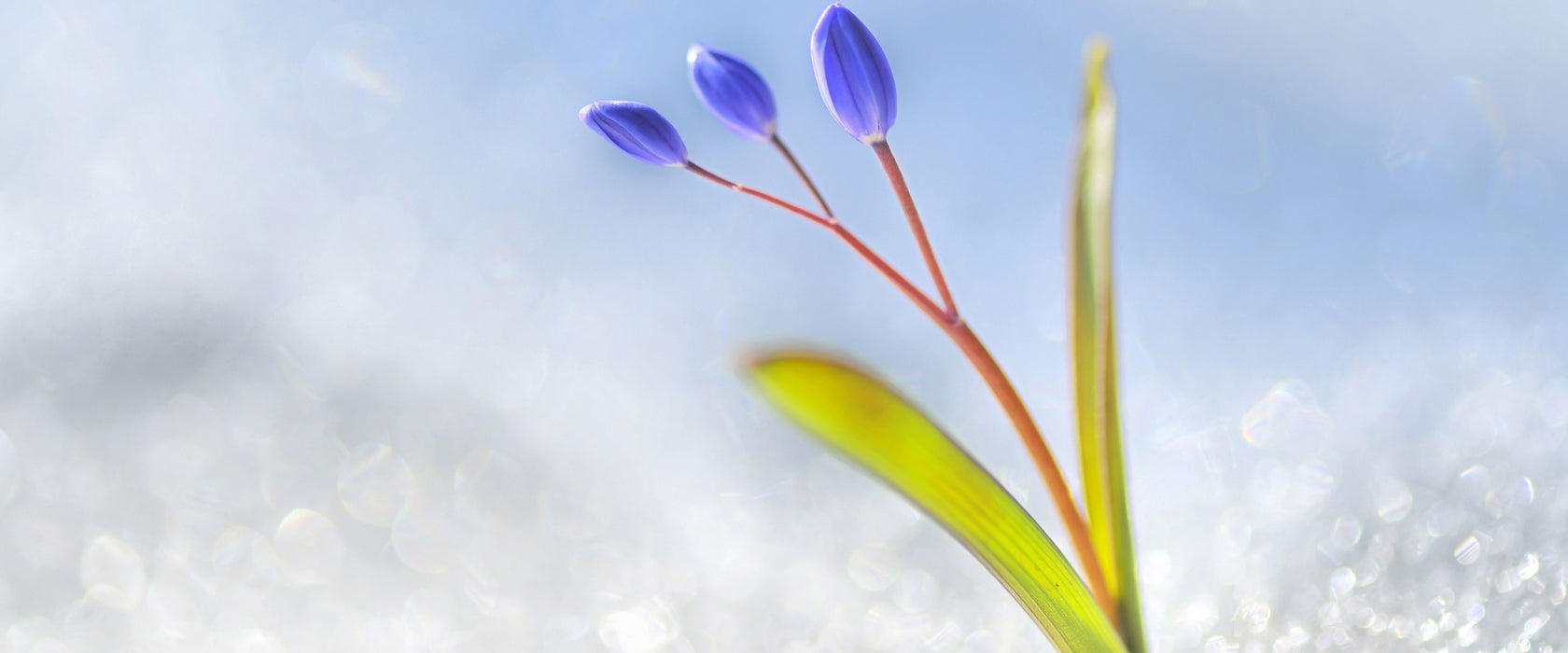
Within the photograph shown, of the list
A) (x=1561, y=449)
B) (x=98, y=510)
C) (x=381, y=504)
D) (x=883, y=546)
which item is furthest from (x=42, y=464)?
(x=1561, y=449)

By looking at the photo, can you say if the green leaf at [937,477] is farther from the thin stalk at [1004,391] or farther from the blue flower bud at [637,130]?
the blue flower bud at [637,130]

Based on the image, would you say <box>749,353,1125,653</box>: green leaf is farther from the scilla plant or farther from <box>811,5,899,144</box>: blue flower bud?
<box>811,5,899,144</box>: blue flower bud

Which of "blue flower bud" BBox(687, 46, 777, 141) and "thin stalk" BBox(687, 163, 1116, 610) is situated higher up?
"blue flower bud" BBox(687, 46, 777, 141)

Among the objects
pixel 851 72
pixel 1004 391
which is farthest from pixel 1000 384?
pixel 851 72

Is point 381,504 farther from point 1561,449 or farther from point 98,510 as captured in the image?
point 1561,449

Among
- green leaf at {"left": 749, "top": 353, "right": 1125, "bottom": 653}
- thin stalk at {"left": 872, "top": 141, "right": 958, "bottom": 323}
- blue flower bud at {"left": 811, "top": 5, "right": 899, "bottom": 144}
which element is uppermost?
blue flower bud at {"left": 811, "top": 5, "right": 899, "bottom": 144}

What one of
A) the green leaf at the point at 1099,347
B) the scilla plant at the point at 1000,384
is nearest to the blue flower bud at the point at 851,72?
the scilla plant at the point at 1000,384

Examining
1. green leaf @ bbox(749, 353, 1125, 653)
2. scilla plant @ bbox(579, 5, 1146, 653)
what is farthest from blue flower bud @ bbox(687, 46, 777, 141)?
green leaf @ bbox(749, 353, 1125, 653)

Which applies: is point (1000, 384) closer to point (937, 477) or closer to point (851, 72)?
point (937, 477)
